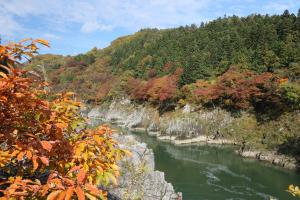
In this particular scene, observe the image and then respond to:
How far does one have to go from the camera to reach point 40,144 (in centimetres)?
248

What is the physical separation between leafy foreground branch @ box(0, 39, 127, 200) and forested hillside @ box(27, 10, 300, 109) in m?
17.7

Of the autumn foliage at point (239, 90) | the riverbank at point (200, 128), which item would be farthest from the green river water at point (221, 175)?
the autumn foliage at point (239, 90)

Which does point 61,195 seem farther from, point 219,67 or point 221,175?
point 219,67

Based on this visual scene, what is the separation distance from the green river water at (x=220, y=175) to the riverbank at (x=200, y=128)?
1284 millimetres

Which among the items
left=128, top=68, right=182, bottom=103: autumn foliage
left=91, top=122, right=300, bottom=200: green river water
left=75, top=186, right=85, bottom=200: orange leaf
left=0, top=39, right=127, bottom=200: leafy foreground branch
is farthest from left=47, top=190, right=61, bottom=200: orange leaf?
left=128, top=68, right=182, bottom=103: autumn foliage

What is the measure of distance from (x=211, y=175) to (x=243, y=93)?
609 inches

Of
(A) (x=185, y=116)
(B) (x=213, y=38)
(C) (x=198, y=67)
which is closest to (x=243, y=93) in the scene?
(A) (x=185, y=116)

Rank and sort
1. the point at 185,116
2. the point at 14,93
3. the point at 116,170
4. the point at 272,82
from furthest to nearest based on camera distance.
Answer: the point at 185,116
the point at 272,82
the point at 116,170
the point at 14,93

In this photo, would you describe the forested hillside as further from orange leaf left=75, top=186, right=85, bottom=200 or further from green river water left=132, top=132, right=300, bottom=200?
orange leaf left=75, top=186, right=85, bottom=200

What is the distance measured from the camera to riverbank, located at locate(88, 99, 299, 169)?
1178 inches

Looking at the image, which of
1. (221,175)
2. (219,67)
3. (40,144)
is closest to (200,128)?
(219,67)

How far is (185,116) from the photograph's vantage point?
41.8m

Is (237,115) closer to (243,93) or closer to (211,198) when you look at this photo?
(243,93)

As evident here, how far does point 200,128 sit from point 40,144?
3749 centimetres
